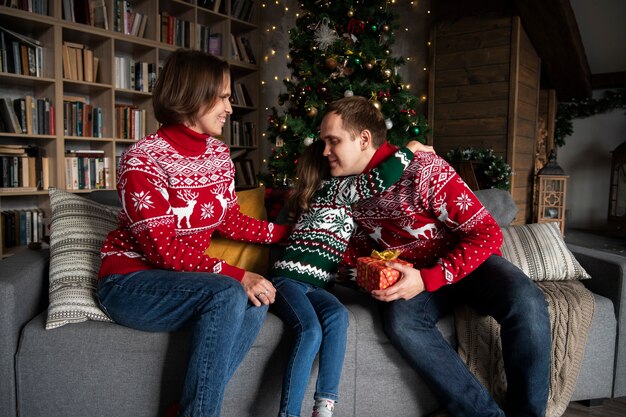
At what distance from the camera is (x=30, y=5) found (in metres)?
3.25

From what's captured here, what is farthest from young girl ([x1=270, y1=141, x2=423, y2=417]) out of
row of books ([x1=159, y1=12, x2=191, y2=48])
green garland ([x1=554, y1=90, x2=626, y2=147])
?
green garland ([x1=554, y1=90, x2=626, y2=147])

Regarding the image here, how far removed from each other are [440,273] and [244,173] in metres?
3.63

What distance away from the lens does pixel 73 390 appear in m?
1.32

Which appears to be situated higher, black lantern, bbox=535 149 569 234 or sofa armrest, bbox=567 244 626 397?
black lantern, bbox=535 149 569 234

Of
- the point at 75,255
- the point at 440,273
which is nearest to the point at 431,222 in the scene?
the point at 440,273

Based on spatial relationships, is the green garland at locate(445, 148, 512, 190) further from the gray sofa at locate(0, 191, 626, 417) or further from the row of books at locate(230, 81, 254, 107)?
the gray sofa at locate(0, 191, 626, 417)

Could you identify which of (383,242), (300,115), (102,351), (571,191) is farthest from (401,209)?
(571,191)

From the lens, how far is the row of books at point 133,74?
381 cm

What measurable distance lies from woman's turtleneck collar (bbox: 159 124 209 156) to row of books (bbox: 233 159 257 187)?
3.33m

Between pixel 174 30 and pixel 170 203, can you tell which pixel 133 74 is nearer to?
pixel 174 30

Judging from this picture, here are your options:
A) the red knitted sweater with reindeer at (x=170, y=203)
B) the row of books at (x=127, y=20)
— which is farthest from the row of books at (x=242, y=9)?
the red knitted sweater with reindeer at (x=170, y=203)

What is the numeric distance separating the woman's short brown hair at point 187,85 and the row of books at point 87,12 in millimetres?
2648

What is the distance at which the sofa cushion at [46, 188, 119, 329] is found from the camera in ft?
4.42

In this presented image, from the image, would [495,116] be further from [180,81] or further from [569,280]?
[180,81]
